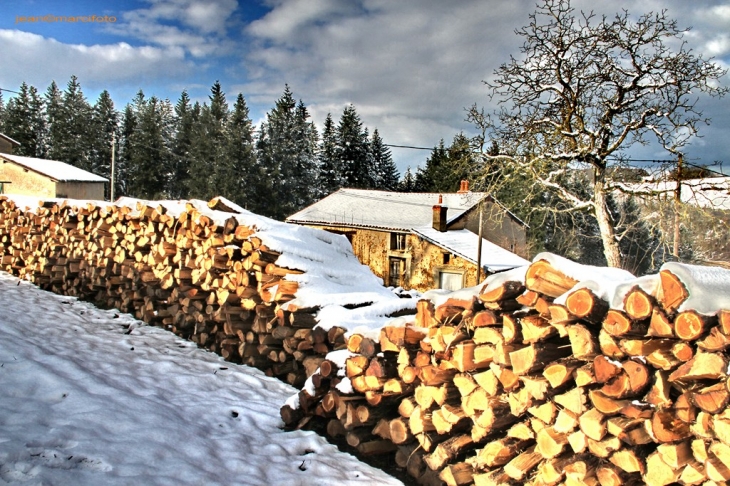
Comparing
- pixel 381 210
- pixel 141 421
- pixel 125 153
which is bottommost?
pixel 141 421

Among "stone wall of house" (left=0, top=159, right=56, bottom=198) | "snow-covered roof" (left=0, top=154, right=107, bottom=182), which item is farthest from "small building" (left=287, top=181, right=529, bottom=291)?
"stone wall of house" (left=0, top=159, right=56, bottom=198)

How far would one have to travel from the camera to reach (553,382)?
324cm

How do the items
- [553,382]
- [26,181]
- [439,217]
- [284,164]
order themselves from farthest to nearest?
[284,164], [26,181], [439,217], [553,382]

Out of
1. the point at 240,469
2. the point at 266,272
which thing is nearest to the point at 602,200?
the point at 266,272

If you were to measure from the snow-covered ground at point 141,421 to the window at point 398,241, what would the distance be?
21770 mm

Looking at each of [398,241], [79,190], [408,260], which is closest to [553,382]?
[408,260]

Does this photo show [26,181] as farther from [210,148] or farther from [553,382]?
[553,382]

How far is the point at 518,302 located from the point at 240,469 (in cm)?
249

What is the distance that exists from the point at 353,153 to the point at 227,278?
46.4 m

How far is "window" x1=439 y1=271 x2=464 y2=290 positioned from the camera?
25.9 meters

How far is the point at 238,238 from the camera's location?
666 cm

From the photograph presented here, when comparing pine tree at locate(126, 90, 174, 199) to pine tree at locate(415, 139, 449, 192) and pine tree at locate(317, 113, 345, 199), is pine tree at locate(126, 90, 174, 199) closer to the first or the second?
pine tree at locate(317, 113, 345, 199)

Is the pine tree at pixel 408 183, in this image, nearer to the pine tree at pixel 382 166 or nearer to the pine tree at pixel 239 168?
the pine tree at pixel 382 166

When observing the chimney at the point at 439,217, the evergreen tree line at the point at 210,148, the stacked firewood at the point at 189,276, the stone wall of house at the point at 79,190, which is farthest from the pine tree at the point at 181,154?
the stacked firewood at the point at 189,276
